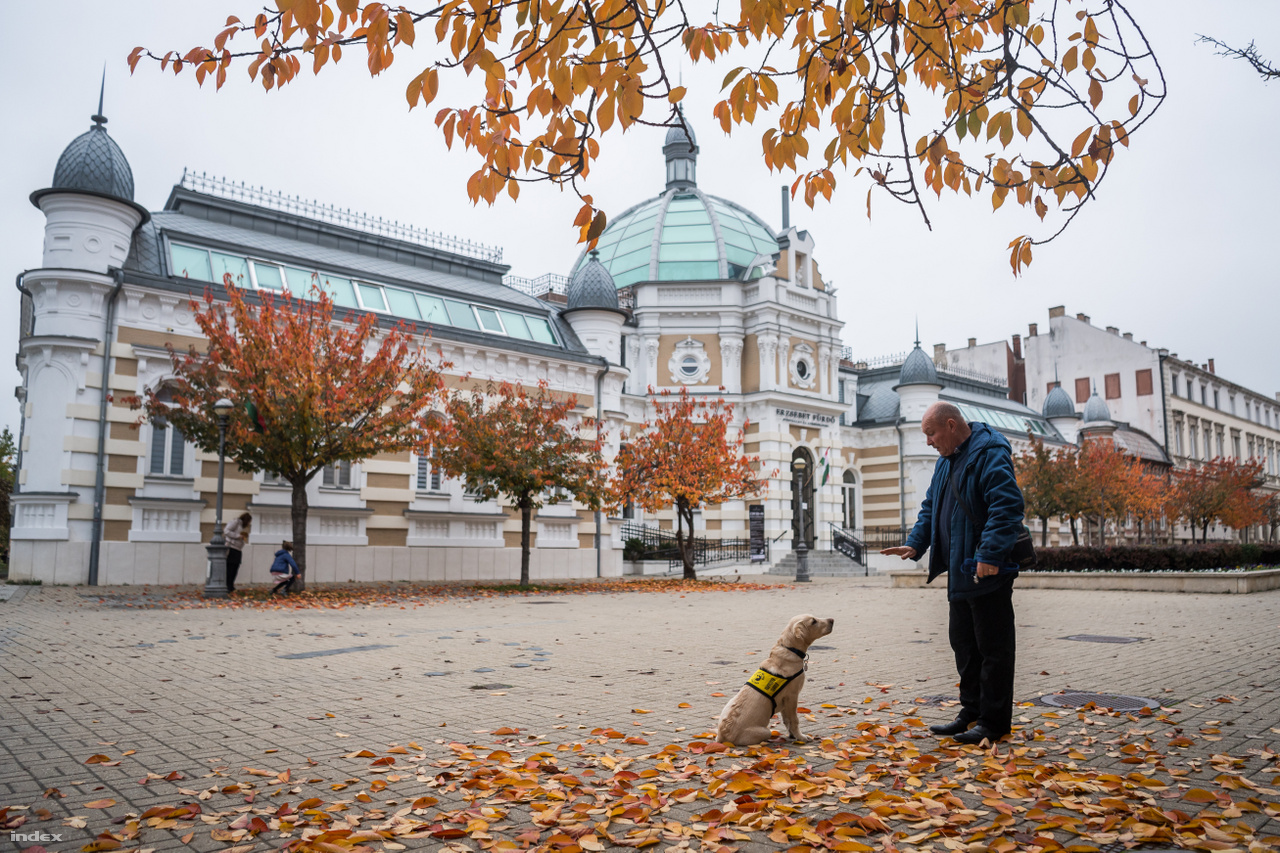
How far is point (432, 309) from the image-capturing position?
2559 cm

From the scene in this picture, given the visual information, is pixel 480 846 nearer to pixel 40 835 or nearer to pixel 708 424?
pixel 40 835

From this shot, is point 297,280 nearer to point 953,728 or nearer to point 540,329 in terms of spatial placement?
point 540,329

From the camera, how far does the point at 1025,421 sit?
49906 millimetres

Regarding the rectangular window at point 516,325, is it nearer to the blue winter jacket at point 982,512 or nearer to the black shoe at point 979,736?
the blue winter jacket at point 982,512

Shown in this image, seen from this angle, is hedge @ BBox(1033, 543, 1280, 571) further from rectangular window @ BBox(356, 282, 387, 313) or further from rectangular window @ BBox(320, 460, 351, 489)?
rectangular window @ BBox(356, 282, 387, 313)

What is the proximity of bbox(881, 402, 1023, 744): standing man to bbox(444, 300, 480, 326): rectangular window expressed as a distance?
21.8 meters

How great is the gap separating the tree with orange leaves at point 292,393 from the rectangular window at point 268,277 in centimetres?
426

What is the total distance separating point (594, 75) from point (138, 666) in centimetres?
708

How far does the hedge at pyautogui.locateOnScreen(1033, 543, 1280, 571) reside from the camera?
20.6 meters

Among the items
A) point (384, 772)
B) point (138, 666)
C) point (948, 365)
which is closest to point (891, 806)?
point (384, 772)

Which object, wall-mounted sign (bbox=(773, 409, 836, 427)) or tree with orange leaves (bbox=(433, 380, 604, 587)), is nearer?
tree with orange leaves (bbox=(433, 380, 604, 587))

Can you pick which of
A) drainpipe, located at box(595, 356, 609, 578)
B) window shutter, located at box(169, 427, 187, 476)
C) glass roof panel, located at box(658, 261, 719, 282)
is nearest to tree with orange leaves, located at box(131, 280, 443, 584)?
window shutter, located at box(169, 427, 187, 476)

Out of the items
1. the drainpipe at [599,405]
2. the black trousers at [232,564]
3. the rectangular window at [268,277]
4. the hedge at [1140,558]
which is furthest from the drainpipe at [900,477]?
the black trousers at [232,564]

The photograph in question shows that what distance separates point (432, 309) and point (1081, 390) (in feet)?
163
